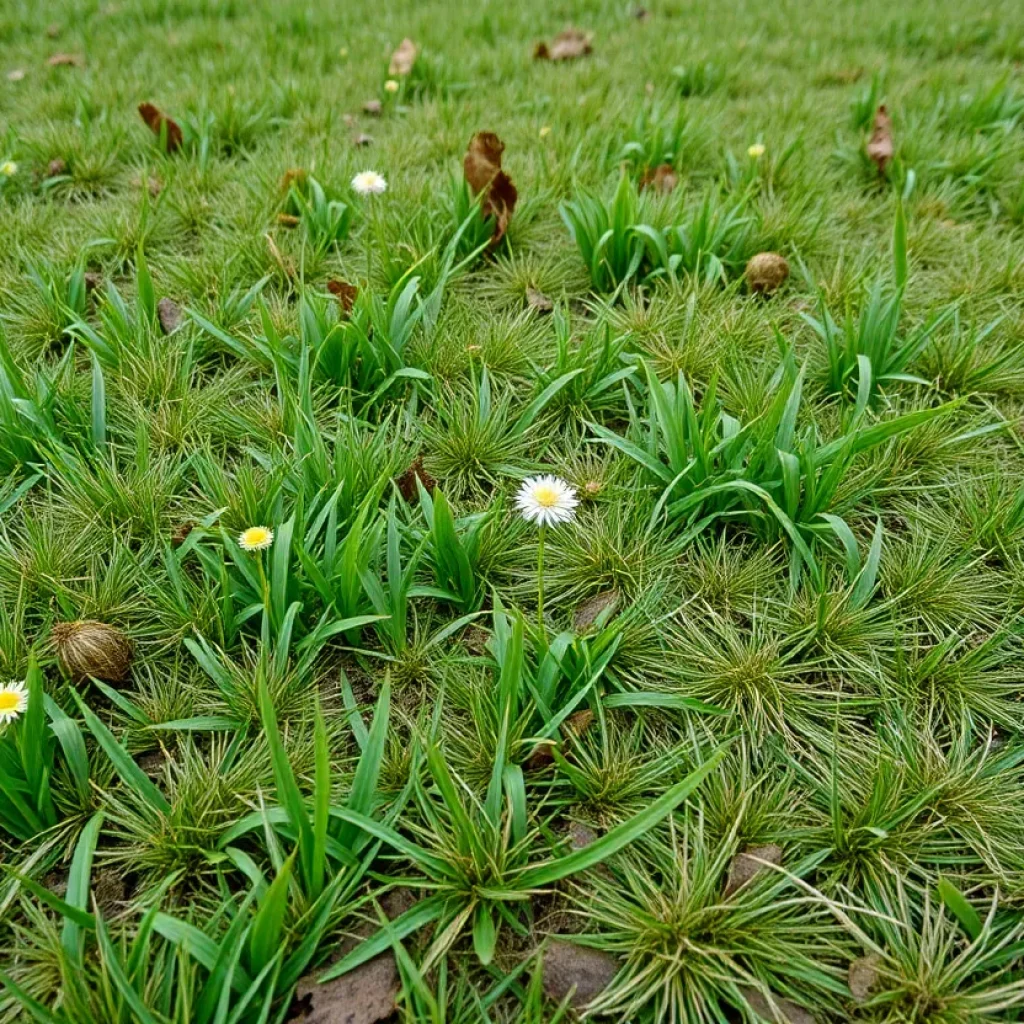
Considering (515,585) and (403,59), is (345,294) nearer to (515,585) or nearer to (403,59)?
(515,585)

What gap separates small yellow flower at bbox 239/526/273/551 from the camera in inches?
54.8

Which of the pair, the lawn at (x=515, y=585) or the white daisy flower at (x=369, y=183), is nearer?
the lawn at (x=515, y=585)

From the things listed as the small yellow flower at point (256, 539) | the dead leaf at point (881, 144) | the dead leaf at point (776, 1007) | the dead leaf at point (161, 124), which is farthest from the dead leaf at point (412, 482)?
the dead leaf at point (881, 144)

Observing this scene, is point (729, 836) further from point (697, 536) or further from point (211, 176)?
point (211, 176)

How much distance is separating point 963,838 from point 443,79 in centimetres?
337

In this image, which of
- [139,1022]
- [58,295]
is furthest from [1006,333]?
[58,295]

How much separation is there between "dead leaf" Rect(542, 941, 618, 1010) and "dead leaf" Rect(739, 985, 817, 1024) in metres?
0.18

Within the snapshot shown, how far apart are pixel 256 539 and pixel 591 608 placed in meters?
0.64

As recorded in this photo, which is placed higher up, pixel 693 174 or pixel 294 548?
pixel 693 174

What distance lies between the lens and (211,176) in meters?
2.69

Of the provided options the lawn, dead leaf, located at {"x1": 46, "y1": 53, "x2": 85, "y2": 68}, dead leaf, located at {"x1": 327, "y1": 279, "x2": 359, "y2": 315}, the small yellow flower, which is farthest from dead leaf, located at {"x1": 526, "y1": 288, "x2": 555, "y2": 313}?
dead leaf, located at {"x1": 46, "y1": 53, "x2": 85, "y2": 68}

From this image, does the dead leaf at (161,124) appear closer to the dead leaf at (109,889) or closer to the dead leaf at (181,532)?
the dead leaf at (181,532)

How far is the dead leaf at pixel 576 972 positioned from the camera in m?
1.05

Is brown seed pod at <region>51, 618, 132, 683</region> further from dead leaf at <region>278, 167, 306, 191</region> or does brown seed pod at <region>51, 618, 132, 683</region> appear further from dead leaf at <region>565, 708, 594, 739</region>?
dead leaf at <region>278, 167, 306, 191</region>
